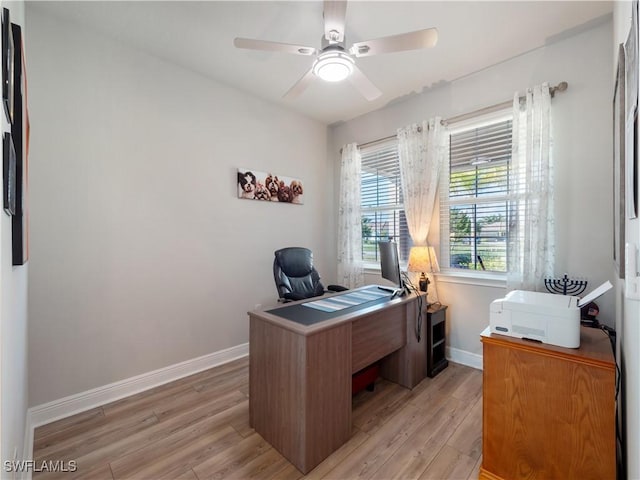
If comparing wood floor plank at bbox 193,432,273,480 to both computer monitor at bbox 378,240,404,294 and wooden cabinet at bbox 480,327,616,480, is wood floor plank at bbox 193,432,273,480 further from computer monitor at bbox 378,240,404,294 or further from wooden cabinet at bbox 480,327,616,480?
computer monitor at bbox 378,240,404,294

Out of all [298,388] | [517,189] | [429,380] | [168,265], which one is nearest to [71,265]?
[168,265]

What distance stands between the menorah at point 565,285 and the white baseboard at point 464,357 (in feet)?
2.97

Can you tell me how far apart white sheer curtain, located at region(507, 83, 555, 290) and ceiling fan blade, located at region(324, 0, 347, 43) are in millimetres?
1666

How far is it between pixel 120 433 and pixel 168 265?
47.7 inches

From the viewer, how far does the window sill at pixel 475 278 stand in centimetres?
254

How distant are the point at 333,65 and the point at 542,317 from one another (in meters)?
1.82

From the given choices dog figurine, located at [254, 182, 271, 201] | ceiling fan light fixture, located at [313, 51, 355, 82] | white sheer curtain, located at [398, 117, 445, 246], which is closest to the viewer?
ceiling fan light fixture, located at [313, 51, 355, 82]

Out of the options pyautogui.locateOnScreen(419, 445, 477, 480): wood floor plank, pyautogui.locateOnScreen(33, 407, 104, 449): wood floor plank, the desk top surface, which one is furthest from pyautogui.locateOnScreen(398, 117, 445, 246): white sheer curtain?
pyautogui.locateOnScreen(33, 407, 104, 449): wood floor plank

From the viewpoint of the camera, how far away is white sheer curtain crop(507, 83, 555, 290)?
7.26 ft

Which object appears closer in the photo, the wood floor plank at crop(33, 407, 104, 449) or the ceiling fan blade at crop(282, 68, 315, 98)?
the wood floor plank at crop(33, 407, 104, 449)

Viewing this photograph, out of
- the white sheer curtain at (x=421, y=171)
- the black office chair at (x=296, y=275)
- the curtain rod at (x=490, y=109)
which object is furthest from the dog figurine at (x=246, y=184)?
the curtain rod at (x=490, y=109)

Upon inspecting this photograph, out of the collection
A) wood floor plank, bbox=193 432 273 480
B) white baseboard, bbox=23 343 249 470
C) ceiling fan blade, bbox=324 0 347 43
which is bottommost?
wood floor plank, bbox=193 432 273 480

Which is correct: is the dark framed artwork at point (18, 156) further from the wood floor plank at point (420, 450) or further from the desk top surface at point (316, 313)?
the wood floor plank at point (420, 450)

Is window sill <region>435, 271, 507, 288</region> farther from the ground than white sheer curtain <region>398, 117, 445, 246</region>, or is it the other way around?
white sheer curtain <region>398, 117, 445, 246</region>
